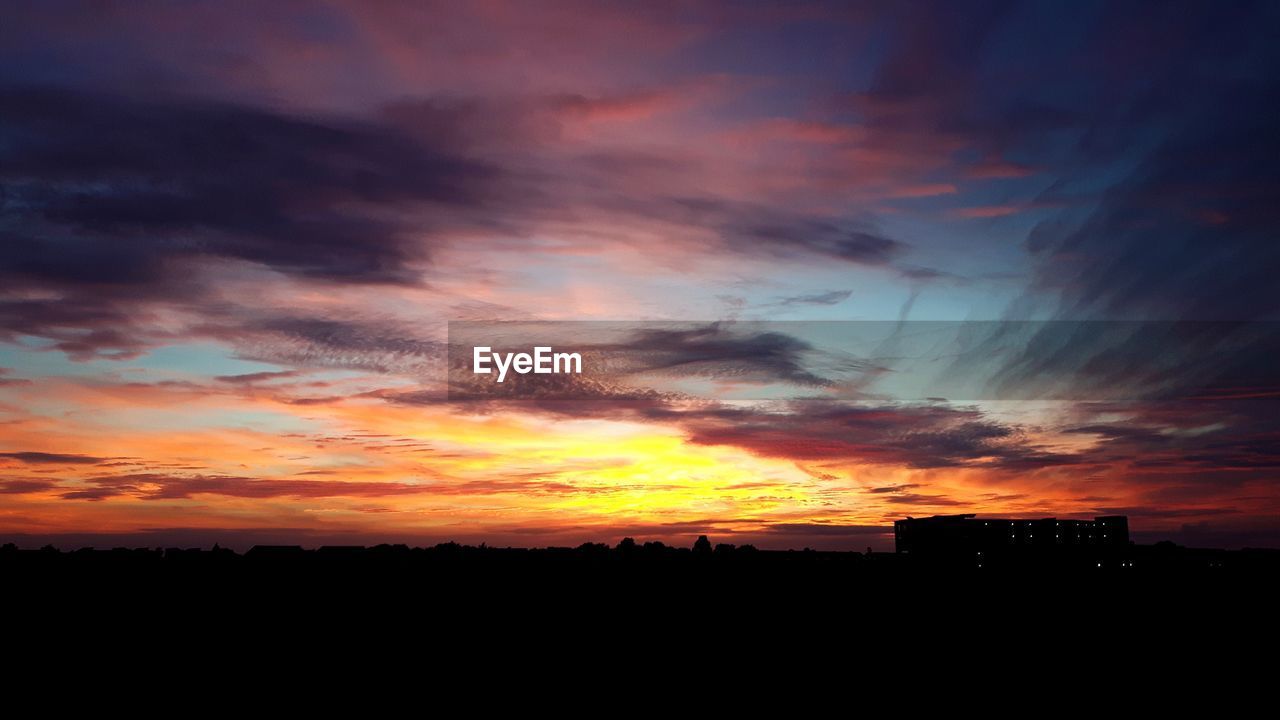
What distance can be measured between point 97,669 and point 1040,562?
105 m

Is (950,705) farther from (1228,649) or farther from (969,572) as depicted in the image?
(969,572)

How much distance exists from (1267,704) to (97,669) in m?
47.2

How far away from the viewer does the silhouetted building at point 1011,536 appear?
120 metres

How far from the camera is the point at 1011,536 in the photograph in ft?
397

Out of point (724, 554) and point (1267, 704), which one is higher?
point (724, 554)

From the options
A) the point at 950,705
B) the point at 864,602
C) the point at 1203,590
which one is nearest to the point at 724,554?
the point at 864,602

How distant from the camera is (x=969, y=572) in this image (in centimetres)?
7881

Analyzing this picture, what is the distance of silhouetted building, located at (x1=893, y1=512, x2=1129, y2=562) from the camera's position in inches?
4705

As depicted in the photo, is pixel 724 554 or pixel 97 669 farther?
pixel 724 554

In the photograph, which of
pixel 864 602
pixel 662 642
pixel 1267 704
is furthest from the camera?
pixel 864 602

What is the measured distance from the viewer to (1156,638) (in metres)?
51.7

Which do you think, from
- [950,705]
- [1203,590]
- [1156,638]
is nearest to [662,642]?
[950,705]

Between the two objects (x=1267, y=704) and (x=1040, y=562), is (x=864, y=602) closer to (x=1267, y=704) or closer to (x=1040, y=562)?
(x=1267, y=704)

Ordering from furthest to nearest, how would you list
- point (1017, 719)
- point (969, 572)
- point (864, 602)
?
point (969, 572) < point (864, 602) < point (1017, 719)
